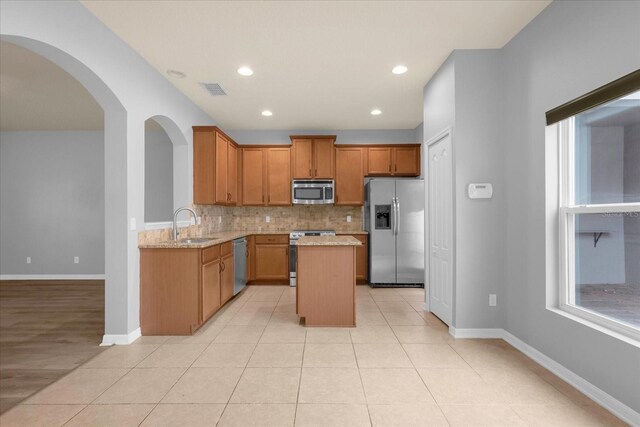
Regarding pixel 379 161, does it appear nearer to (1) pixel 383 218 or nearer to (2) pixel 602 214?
(1) pixel 383 218

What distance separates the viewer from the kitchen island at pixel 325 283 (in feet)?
Result: 11.6

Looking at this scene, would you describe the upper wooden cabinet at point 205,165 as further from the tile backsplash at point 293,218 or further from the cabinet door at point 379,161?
the cabinet door at point 379,161

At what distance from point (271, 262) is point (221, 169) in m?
1.81

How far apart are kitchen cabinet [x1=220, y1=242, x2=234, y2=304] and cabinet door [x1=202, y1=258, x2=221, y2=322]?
139 millimetres

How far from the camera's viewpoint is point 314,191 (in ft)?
19.3

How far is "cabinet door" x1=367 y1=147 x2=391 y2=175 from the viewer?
19.6 ft

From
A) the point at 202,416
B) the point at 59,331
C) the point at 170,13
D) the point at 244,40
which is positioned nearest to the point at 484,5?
the point at 244,40

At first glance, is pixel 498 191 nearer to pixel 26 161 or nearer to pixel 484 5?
pixel 484 5

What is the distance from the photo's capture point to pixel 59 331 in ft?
11.2

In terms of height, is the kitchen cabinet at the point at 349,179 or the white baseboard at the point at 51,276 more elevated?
the kitchen cabinet at the point at 349,179

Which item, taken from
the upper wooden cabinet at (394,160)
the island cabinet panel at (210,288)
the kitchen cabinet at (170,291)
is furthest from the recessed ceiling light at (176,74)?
the upper wooden cabinet at (394,160)

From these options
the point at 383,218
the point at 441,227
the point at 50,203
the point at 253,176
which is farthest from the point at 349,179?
the point at 50,203

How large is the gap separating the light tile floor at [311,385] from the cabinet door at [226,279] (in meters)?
0.72

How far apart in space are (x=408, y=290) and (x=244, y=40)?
4.20 m
